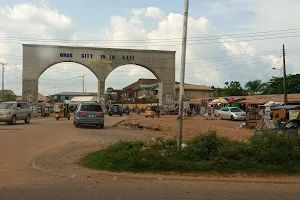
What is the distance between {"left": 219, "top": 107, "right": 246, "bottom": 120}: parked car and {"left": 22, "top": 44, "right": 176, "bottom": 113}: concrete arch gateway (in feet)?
49.8

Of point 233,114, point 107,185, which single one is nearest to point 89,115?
point 107,185

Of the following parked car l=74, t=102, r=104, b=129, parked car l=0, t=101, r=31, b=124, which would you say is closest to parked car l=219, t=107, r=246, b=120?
parked car l=74, t=102, r=104, b=129

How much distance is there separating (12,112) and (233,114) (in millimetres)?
22303

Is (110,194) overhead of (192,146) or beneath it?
beneath

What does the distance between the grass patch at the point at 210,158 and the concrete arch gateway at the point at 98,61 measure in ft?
132

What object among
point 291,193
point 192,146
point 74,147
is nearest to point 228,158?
point 192,146

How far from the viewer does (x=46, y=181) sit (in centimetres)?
761

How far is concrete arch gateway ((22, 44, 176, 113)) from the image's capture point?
4775cm

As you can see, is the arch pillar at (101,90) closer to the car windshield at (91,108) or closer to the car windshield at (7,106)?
the car windshield at (7,106)

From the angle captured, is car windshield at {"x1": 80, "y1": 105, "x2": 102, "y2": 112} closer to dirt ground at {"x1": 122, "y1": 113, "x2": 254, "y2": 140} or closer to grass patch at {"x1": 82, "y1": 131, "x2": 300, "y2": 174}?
dirt ground at {"x1": 122, "y1": 113, "x2": 254, "y2": 140}

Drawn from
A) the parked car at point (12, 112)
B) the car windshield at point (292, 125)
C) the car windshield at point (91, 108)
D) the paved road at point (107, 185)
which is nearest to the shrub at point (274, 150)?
the paved road at point (107, 185)

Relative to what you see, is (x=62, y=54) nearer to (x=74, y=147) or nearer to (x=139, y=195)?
(x=74, y=147)

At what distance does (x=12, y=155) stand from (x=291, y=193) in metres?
8.25

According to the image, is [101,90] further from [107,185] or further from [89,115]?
[107,185]
